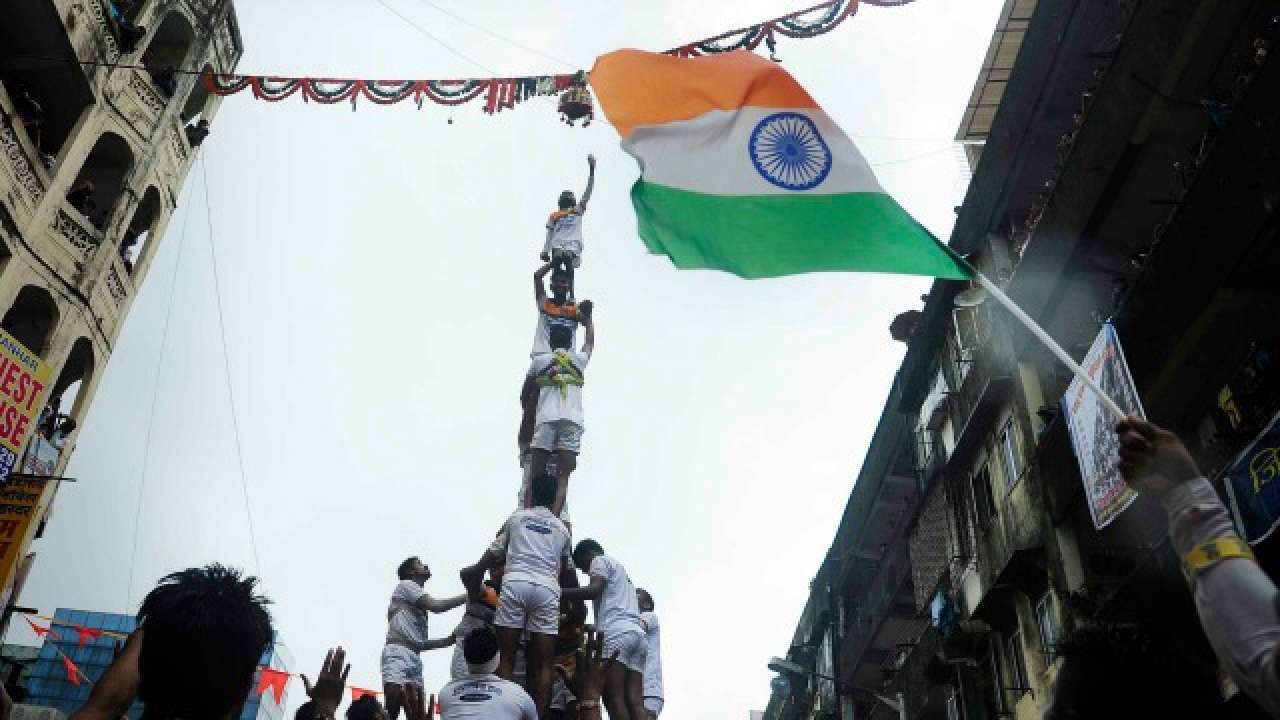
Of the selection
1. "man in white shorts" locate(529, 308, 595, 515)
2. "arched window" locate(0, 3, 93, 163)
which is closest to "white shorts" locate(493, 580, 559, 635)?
"man in white shorts" locate(529, 308, 595, 515)

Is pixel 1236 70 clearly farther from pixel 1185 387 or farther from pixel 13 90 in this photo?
pixel 13 90

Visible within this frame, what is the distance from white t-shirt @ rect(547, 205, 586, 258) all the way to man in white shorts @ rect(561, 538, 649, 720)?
6.06 m

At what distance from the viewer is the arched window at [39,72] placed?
1819 cm

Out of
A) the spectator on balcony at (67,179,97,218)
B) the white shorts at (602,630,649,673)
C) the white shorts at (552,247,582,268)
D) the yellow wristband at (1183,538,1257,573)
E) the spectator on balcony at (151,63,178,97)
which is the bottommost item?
the yellow wristband at (1183,538,1257,573)

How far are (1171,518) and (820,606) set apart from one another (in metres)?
32.5

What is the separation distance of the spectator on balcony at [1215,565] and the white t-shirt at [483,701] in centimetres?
446

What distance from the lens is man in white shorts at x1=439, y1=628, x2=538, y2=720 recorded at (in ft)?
19.6

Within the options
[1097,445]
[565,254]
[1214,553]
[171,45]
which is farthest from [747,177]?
[171,45]

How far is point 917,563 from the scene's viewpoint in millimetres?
22391

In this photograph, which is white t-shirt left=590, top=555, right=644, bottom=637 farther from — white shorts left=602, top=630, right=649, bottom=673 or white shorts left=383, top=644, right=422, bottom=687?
white shorts left=383, top=644, right=422, bottom=687

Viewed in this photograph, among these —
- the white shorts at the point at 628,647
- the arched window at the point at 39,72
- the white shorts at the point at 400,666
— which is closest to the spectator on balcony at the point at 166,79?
the arched window at the point at 39,72

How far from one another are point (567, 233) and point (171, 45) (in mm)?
15187

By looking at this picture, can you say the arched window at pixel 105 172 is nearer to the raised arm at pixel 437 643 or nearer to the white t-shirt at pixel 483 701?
the raised arm at pixel 437 643

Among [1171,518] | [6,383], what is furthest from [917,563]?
[1171,518]
